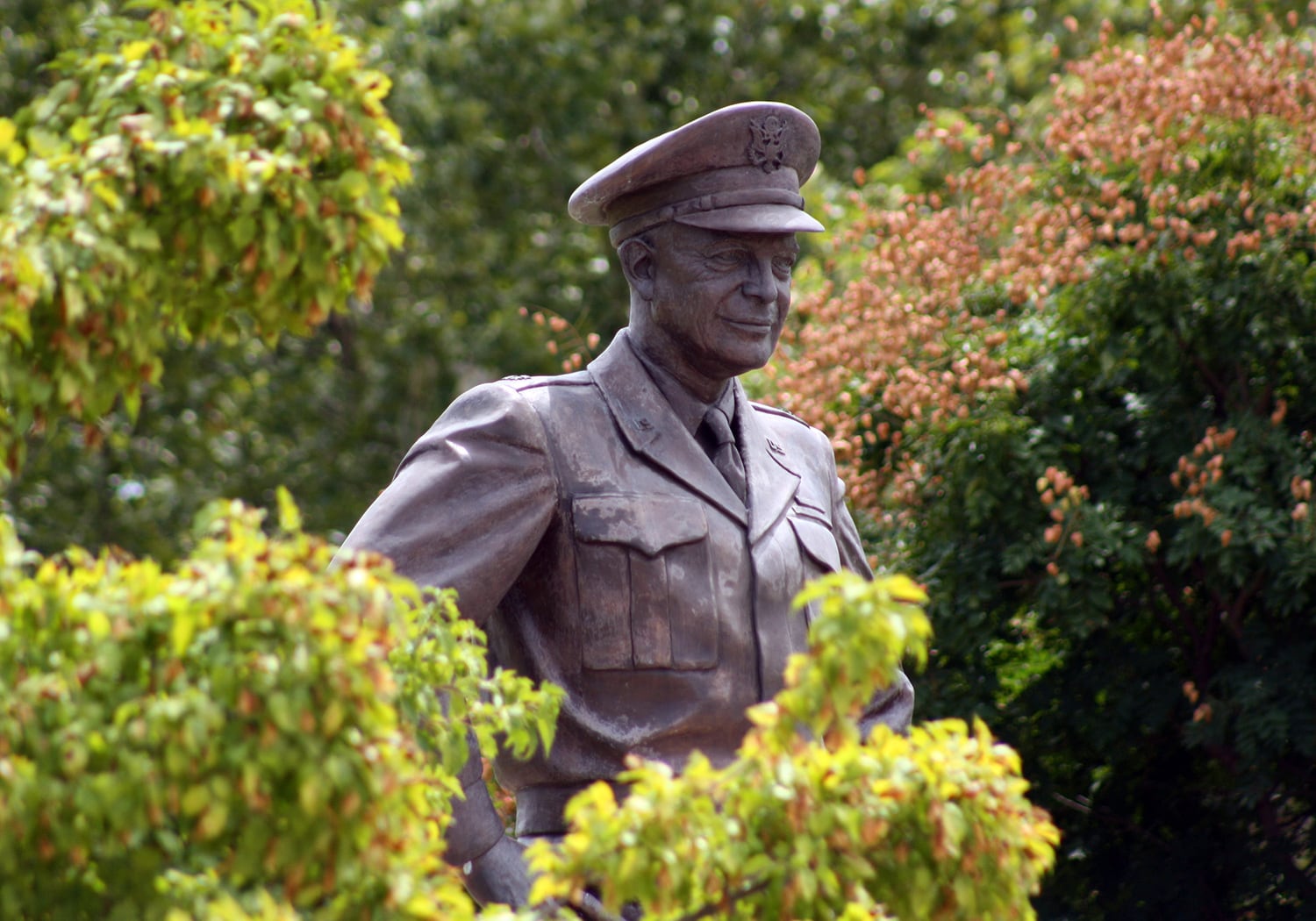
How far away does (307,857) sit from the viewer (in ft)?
9.15

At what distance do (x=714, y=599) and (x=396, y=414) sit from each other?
11.8m

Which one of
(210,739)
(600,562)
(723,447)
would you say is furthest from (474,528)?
(210,739)

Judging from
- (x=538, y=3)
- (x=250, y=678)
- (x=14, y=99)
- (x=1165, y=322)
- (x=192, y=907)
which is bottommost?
(x=14, y=99)

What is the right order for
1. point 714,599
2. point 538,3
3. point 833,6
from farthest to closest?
point 833,6 < point 538,3 < point 714,599

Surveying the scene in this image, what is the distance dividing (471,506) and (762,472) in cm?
69

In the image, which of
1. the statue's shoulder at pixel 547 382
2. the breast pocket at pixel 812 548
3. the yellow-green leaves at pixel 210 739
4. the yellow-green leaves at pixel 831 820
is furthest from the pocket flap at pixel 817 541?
the yellow-green leaves at pixel 210 739

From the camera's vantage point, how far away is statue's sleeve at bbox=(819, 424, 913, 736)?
15.0 ft

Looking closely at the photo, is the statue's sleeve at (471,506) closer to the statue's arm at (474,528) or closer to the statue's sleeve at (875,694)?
the statue's arm at (474,528)

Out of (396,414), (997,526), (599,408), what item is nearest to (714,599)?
(599,408)

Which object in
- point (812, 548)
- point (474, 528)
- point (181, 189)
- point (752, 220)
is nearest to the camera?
point (181, 189)

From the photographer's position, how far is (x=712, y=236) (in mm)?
4438

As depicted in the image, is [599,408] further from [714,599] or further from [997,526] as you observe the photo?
[997,526]

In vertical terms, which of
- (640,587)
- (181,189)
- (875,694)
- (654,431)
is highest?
(181,189)

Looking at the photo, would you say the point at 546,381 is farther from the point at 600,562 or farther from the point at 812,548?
the point at 812,548
